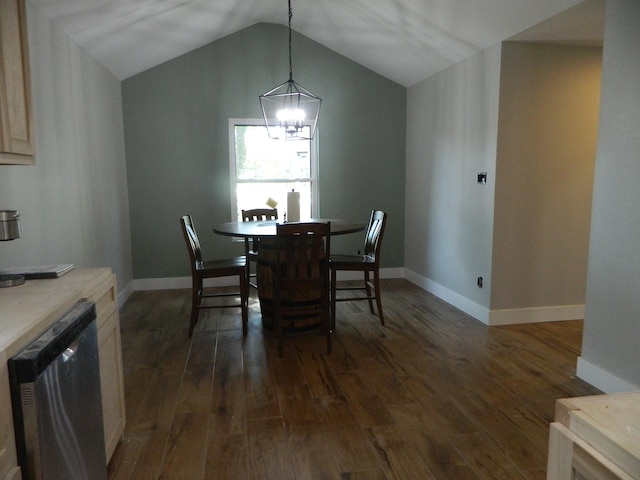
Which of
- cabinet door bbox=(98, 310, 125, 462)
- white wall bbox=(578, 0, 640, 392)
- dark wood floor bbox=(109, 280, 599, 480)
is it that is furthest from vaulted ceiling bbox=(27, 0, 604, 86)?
dark wood floor bbox=(109, 280, 599, 480)

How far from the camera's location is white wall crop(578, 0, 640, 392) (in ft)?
7.88

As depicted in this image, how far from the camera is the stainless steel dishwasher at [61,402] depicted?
1.11m

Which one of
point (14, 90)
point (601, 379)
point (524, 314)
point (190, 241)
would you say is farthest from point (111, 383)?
point (524, 314)

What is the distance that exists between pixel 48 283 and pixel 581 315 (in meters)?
3.91

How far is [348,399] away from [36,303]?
1.68 m

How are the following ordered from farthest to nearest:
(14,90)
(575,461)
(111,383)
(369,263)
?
(369,263), (111,383), (14,90), (575,461)

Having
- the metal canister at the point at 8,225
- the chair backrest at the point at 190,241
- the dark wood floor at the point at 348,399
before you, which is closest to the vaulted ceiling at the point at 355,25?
the chair backrest at the point at 190,241

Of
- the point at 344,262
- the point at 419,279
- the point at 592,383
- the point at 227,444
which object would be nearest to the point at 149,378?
the point at 227,444

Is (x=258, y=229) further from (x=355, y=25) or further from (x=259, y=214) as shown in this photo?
(x=355, y=25)

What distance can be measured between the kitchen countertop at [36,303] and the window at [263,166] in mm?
3273

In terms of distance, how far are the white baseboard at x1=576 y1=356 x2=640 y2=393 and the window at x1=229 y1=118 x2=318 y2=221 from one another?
3.08 metres

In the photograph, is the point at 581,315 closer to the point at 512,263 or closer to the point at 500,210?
the point at 512,263

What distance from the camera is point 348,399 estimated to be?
258 cm

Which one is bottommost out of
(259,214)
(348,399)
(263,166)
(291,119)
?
(348,399)
